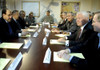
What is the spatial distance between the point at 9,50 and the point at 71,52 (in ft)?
2.59

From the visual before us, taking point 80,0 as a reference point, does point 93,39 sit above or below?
below

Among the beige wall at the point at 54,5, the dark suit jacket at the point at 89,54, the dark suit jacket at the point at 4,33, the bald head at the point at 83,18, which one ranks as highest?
the beige wall at the point at 54,5

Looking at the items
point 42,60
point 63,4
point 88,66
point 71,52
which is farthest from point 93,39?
point 63,4

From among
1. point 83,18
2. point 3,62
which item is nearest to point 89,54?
point 83,18

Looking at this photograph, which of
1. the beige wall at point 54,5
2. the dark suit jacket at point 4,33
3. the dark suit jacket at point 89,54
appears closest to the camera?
the dark suit jacket at point 89,54

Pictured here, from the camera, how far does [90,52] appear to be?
1.41 metres

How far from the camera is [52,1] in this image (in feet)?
19.7

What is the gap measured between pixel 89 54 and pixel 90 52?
0.05 metres

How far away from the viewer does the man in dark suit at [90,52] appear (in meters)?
1.06

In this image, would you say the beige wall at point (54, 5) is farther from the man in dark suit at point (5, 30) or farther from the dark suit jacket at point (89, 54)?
the dark suit jacket at point (89, 54)

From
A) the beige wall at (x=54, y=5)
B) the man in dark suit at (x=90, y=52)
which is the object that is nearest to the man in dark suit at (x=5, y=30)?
the man in dark suit at (x=90, y=52)

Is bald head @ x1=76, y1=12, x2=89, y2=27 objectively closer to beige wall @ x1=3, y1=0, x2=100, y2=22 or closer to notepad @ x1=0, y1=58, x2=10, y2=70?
notepad @ x1=0, y1=58, x2=10, y2=70

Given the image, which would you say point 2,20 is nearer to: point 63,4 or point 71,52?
point 71,52

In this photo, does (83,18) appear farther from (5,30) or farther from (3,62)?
(5,30)
